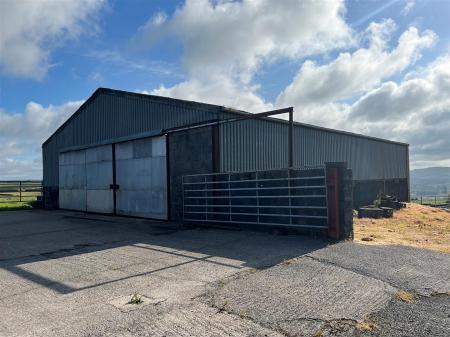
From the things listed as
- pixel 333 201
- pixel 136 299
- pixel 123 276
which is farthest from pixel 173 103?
pixel 136 299

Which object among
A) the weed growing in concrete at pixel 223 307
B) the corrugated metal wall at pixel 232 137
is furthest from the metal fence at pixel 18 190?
the weed growing in concrete at pixel 223 307

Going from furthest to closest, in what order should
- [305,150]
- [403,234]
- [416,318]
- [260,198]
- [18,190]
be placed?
[18,190] → [305,150] → [260,198] → [403,234] → [416,318]

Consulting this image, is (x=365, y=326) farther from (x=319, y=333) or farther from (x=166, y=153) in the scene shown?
(x=166, y=153)

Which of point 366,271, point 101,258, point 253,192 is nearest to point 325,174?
point 253,192

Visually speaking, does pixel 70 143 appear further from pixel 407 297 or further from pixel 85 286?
pixel 407 297

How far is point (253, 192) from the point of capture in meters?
11.7

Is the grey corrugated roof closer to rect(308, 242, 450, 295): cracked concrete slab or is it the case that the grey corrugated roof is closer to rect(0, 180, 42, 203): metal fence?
rect(0, 180, 42, 203): metal fence

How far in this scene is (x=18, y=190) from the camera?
28.7 m

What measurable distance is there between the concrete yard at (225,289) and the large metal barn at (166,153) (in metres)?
2.95

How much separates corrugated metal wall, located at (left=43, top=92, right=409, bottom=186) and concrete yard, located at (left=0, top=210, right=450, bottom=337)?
17.3 feet

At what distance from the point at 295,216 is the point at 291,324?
20.4ft

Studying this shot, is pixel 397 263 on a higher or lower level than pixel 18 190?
lower

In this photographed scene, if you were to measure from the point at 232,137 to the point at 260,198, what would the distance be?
3194 mm

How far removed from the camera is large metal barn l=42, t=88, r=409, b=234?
13.7 meters
